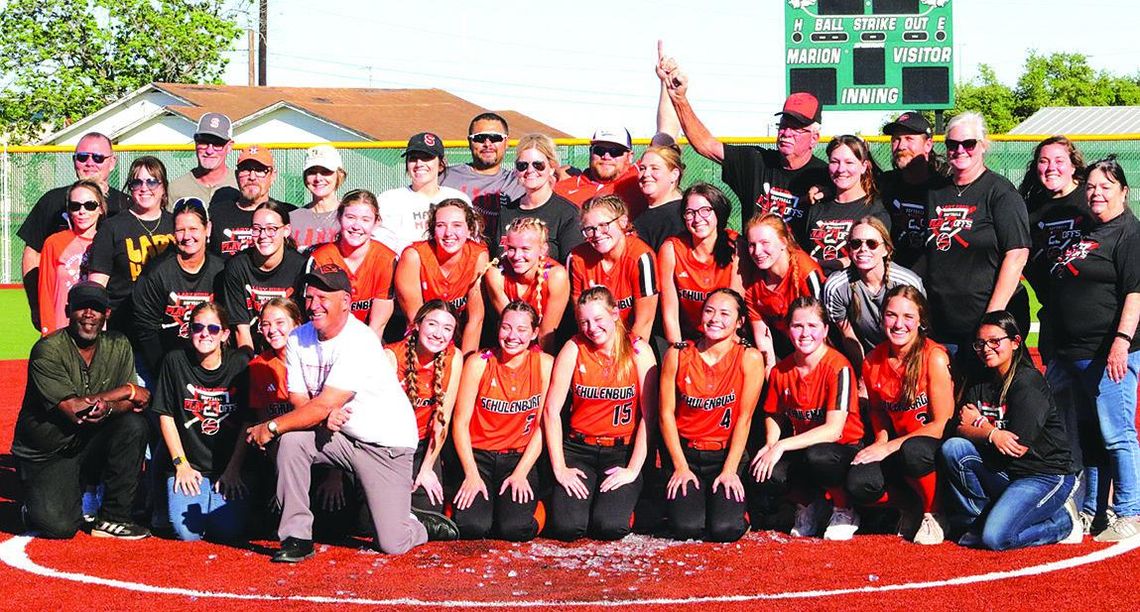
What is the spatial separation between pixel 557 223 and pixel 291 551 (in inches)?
98.6

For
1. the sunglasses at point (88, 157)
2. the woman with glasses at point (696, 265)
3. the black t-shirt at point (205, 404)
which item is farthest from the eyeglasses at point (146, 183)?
the woman with glasses at point (696, 265)

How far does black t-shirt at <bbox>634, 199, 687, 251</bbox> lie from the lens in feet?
25.2

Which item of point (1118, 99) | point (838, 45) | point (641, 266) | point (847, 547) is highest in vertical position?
point (1118, 99)

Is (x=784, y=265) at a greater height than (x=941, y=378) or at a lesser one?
greater

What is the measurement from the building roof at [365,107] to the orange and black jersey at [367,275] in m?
29.3

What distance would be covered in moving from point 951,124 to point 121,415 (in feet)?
15.8

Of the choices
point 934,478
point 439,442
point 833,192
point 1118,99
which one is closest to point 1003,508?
point 934,478

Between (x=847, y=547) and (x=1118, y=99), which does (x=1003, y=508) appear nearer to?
(x=847, y=547)

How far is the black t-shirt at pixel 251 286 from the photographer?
7293 mm

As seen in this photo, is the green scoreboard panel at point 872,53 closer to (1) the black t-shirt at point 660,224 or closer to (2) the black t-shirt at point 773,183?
(2) the black t-shirt at point 773,183

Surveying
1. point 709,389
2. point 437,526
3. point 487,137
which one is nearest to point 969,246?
point 709,389

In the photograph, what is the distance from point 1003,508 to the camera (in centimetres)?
644

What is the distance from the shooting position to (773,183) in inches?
306

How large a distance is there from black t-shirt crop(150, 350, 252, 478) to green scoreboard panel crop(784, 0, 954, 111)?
33.4 feet
